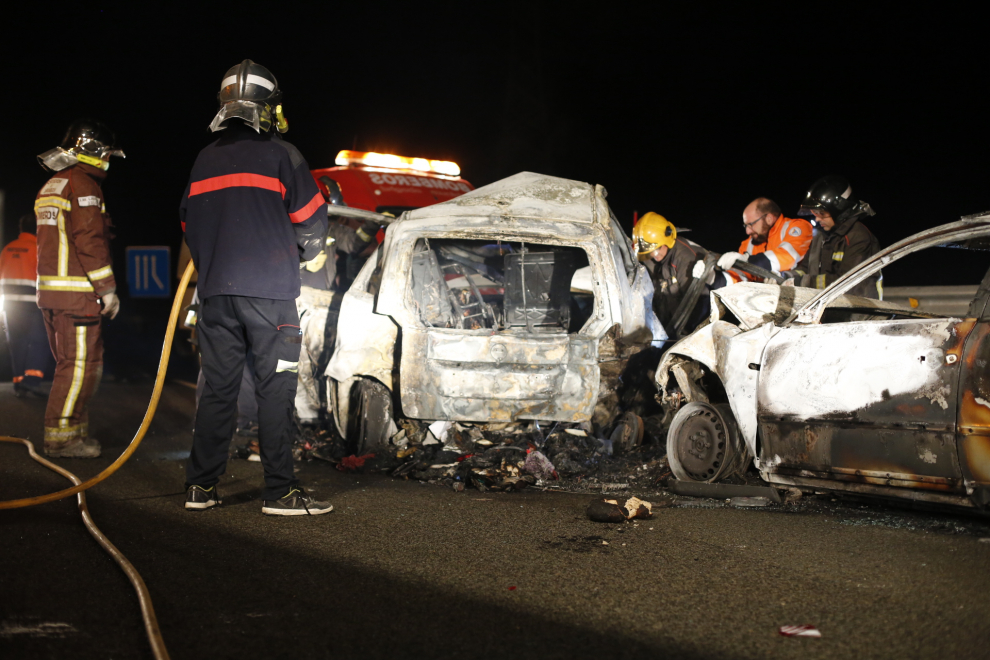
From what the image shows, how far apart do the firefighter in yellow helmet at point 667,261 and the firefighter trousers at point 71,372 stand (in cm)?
451

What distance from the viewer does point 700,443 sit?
493 centimetres

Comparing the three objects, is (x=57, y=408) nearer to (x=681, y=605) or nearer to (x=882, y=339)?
(x=681, y=605)

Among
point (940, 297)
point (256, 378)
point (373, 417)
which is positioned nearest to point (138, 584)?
point (256, 378)

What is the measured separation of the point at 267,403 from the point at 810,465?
2874 millimetres

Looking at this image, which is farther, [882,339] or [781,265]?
[781,265]

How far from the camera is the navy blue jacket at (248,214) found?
13.1ft

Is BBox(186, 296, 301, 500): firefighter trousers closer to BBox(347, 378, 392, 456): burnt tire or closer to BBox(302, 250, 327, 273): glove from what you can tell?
BBox(347, 378, 392, 456): burnt tire

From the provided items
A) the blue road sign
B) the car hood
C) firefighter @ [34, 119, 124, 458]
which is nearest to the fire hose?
firefighter @ [34, 119, 124, 458]

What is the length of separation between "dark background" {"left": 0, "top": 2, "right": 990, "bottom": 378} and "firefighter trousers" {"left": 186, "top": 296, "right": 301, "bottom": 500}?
11.0 m

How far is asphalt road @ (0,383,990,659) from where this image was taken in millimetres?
2387

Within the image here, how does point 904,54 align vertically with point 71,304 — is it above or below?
above

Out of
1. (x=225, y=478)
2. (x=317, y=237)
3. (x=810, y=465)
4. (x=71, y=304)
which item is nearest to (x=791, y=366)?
(x=810, y=465)

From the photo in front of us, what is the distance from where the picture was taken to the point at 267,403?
4.06 m

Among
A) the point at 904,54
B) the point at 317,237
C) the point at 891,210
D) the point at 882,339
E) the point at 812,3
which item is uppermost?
the point at 812,3
